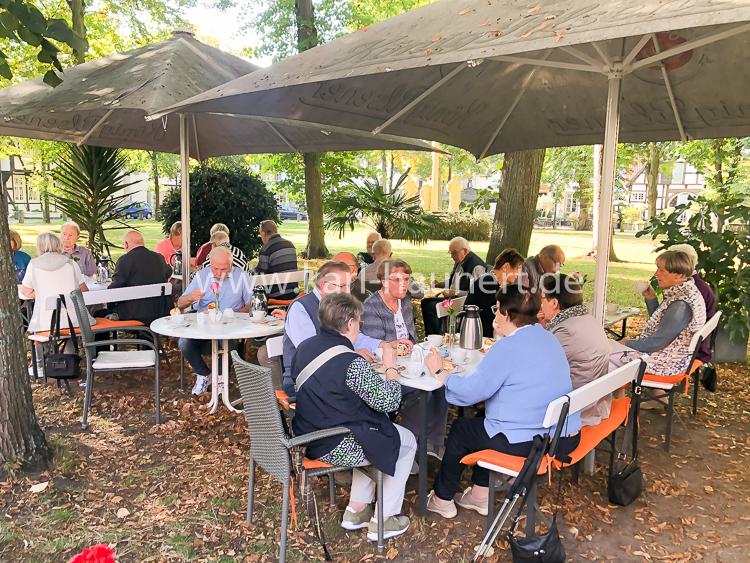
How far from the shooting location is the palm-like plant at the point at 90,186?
8547 millimetres

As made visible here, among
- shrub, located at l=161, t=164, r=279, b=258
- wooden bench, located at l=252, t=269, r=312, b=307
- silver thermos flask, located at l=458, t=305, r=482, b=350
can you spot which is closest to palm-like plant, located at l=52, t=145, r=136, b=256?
shrub, located at l=161, t=164, r=279, b=258

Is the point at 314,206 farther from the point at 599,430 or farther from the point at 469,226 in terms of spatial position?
the point at 599,430

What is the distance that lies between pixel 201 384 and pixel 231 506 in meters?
2.13

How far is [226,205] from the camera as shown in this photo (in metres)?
10.5

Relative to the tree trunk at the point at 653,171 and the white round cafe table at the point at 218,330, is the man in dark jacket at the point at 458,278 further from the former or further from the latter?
the tree trunk at the point at 653,171

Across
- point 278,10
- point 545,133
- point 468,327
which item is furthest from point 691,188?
point 468,327

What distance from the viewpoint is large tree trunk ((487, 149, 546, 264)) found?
8.84 metres

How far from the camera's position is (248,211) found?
10.6 metres

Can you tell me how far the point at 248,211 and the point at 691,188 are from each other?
49730mm

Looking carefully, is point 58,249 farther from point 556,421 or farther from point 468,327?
point 556,421

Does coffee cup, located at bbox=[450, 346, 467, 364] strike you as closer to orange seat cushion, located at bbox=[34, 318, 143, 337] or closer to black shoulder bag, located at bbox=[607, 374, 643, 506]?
black shoulder bag, located at bbox=[607, 374, 643, 506]

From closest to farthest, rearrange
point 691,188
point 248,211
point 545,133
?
point 545,133, point 248,211, point 691,188

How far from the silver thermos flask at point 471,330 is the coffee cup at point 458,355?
0.07 metres

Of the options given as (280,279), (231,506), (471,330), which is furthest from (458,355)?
(280,279)
